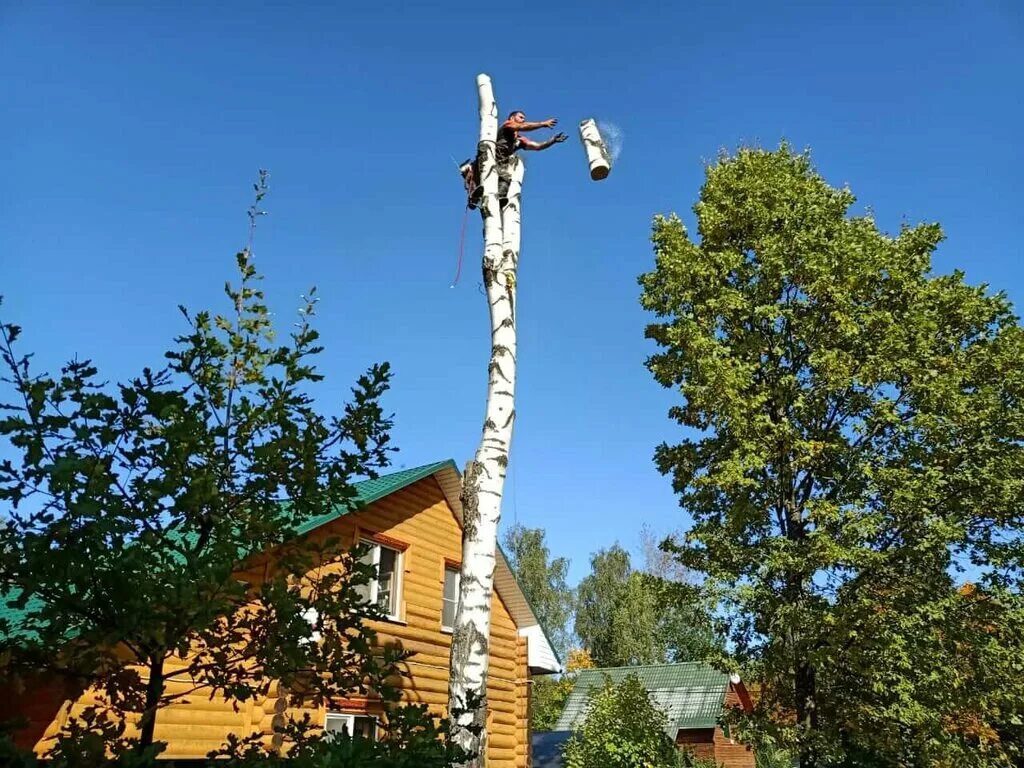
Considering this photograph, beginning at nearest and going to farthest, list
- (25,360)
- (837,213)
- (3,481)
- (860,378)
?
(3,481)
(25,360)
(860,378)
(837,213)

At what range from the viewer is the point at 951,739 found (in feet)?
39.7

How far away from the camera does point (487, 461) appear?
569 centimetres

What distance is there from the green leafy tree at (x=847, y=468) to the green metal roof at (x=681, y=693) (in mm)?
16920

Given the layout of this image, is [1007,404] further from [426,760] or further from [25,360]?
[25,360]

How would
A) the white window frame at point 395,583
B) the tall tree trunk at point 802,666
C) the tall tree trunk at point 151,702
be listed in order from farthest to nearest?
1. the white window frame at point 395,583
2. the tall tree trunk at point 802,666
3. the tall tree trunk at point 151,702

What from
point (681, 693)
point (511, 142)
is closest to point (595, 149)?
point (511, 142)

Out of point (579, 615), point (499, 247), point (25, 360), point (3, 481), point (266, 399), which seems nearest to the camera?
point (3, 481)

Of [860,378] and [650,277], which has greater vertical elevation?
[650,277]

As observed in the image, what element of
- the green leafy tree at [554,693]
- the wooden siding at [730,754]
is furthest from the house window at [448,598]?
the green leafy tree at [554,693]

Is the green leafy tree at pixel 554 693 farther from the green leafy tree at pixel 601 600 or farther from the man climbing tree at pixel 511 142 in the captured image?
the man climbing tree at pixel 511 142

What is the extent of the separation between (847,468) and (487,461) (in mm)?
10158

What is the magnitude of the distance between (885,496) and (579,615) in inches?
1826

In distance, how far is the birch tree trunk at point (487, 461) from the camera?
5.04m

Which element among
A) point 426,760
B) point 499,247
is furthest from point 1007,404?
point 426,760
